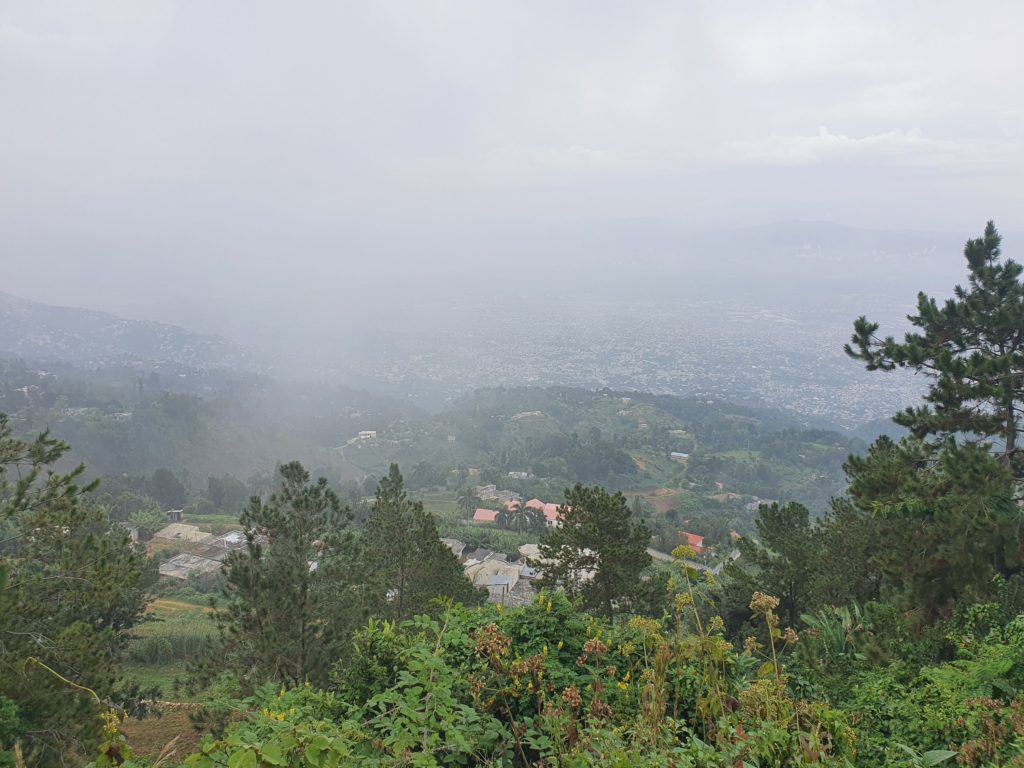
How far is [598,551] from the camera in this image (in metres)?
9.47

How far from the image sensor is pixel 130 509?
37.1 metres

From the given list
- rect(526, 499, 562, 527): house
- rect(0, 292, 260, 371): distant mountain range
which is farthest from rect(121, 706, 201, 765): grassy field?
rect(0, 292, 260, 371): distant mountain range

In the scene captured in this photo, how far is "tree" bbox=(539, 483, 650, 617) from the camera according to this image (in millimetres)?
9430

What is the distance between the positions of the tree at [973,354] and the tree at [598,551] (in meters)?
4.30

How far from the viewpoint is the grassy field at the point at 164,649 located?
48.9 ft

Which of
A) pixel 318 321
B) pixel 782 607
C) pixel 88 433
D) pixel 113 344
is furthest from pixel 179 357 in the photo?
pixel 782 607

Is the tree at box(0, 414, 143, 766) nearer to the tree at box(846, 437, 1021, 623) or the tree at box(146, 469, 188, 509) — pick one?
the tree at box(846, 437, 1021, 623)

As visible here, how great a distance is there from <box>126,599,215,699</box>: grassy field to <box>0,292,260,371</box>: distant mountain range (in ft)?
374

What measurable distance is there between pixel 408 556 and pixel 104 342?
157m

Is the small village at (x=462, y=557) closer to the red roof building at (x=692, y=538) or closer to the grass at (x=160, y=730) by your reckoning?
the red roof building at (x=692, y=538)

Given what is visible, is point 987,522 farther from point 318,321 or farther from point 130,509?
point 318,321

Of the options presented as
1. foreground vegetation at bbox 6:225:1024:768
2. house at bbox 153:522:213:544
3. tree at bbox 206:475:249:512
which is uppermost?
foreground vegetation at bbox 6:225:1024:768

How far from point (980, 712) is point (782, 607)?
9816mm

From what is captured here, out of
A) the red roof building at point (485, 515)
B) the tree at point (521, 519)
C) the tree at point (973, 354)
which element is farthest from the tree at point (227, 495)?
the tree at point (973, 354)
